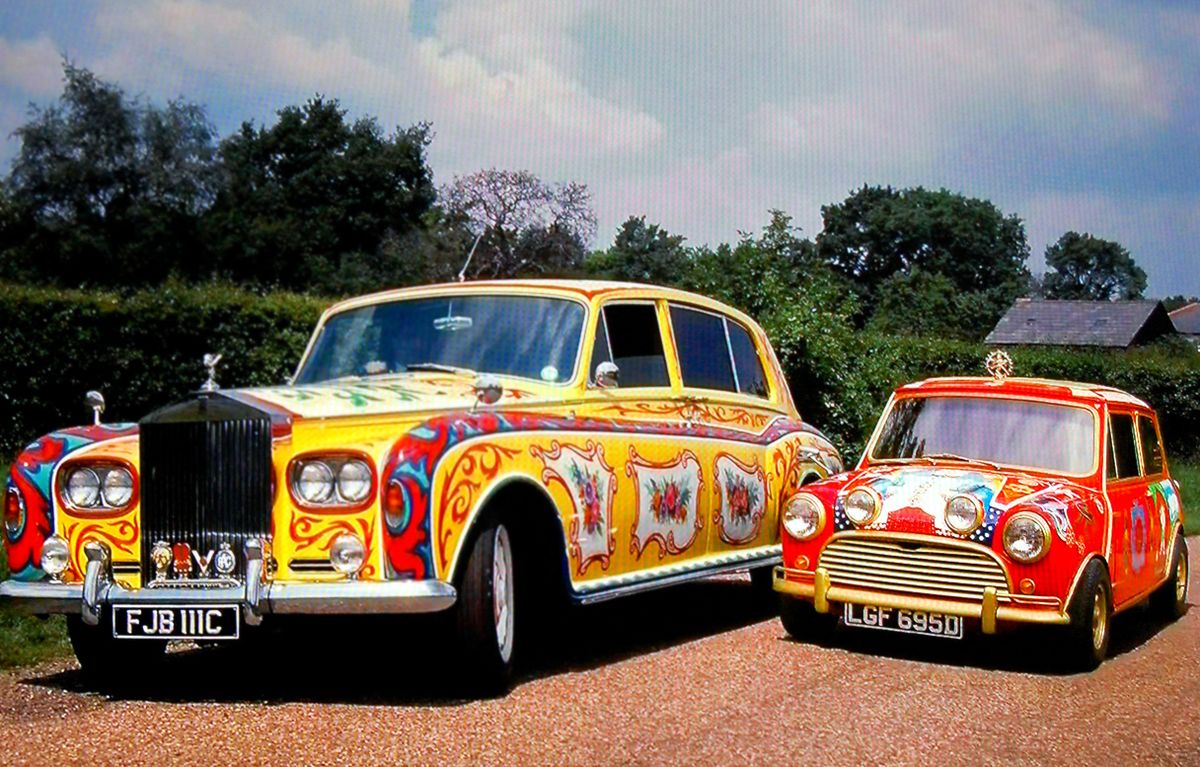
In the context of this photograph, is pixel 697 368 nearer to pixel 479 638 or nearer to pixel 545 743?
pixel 479 638

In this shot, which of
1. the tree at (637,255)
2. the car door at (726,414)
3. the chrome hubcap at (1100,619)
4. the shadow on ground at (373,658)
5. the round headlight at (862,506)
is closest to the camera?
the shadow on ground at (373,658)

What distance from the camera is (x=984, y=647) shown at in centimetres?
808

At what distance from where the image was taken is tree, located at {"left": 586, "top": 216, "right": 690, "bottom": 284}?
171 feet

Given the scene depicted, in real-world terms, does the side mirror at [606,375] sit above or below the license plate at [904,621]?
above

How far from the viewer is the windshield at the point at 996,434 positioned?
816 centimetres

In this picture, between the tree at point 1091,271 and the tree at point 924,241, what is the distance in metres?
33.9

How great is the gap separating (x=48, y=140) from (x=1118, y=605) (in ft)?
149

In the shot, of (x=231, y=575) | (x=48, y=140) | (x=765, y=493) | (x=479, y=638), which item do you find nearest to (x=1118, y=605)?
(x=765, y=493)

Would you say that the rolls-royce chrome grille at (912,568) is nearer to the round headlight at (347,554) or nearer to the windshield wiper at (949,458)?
the windshield wiper at (949,458)

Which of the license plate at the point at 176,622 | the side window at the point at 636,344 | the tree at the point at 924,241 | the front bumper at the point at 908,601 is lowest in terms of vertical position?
the front bumper at the point at 908,601

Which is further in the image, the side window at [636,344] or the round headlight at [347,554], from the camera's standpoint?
the side window at [636,344]

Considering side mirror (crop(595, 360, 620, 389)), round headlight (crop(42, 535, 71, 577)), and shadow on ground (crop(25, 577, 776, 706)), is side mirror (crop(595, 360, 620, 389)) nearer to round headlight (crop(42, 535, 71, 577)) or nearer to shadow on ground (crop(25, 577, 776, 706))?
shadow on ground (crop(25, 577, 776, 706))

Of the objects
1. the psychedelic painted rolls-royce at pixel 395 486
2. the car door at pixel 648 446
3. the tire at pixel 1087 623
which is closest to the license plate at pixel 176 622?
the psychedelic painted rolls-royce at pixel 395 486

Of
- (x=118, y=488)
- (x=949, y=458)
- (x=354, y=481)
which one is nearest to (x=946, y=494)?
(x=949, y=458)
